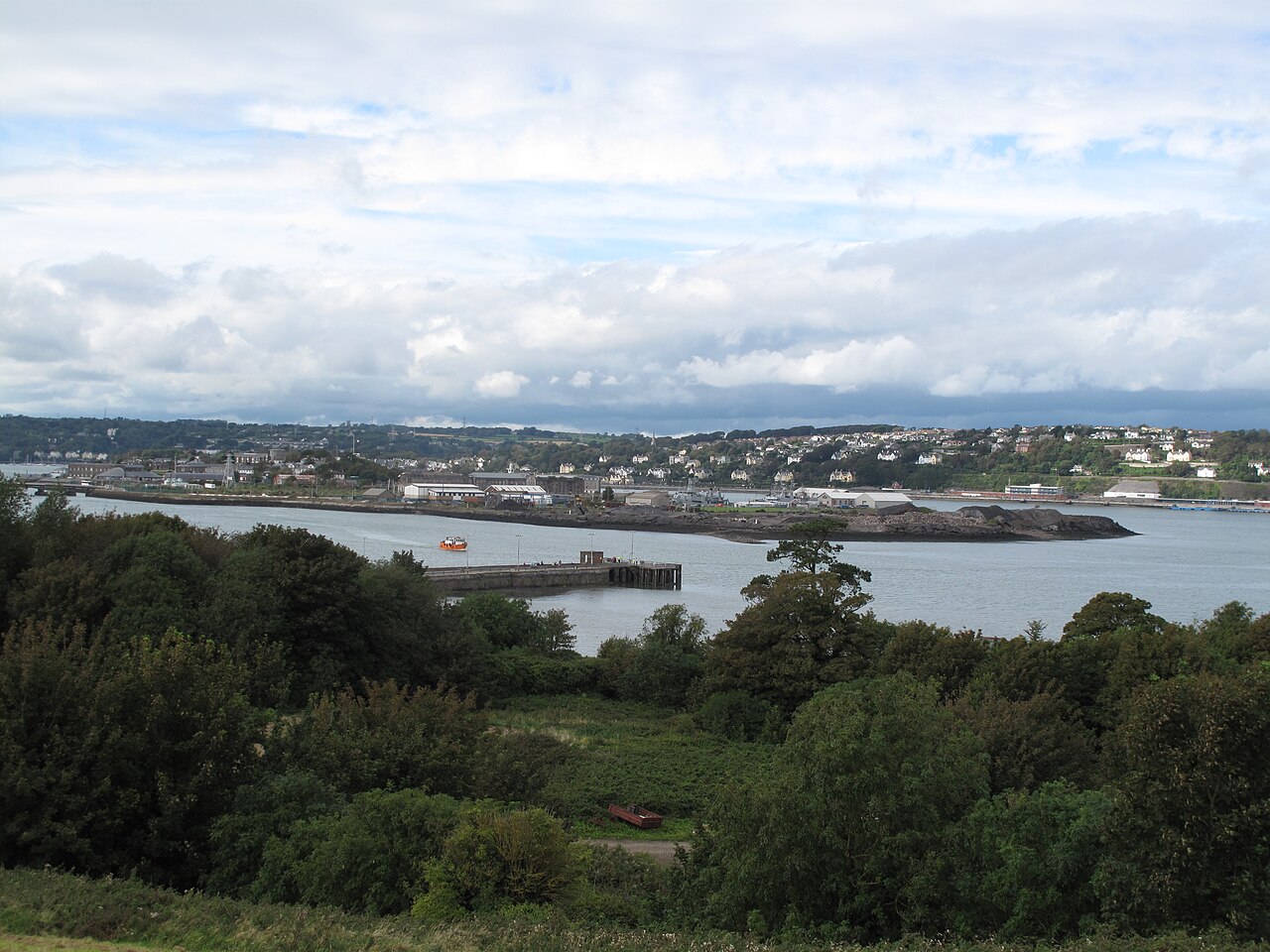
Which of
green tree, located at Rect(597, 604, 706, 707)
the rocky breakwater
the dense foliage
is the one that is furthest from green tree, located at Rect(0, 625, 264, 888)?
the rocky breakwater

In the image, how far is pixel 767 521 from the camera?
8931 centimetres

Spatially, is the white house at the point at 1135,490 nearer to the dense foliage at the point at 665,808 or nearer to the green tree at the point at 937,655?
the green tree at the point at 937,655

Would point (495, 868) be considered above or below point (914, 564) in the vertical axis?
above

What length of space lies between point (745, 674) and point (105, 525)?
1329 centimetres

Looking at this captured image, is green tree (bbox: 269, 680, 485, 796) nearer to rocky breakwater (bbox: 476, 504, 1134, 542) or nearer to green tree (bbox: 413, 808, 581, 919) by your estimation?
green tree (bbox: 413, 808, 581, 919)

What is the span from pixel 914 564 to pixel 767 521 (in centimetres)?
3040

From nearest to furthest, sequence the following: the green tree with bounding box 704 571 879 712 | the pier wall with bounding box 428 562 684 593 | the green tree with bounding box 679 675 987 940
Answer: the green tree with bounding box 679 675 987 940 < the green tree with bounding box 704 571 879 712 < the pier wall with bounding box 428 562 684 593

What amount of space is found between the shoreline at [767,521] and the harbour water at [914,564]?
255 cm

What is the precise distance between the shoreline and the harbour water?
2550mm

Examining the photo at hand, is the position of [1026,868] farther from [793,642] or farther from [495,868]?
[793,642]

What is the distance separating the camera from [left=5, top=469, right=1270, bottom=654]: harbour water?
4038cm

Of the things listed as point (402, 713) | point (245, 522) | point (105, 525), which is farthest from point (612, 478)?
point (402, 713)

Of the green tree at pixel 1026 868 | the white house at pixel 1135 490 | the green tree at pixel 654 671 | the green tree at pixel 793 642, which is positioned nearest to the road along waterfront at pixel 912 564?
the green tree at pixel 654 671

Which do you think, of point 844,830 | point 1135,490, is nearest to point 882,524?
point 1135,490
